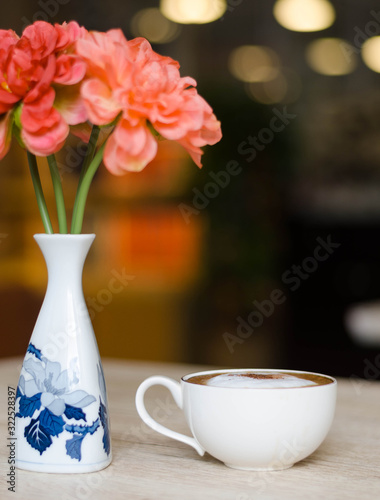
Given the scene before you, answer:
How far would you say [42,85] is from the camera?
2.32 feet

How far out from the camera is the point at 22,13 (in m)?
4.23

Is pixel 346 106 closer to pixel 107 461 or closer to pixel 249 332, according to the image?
pixel 249 332

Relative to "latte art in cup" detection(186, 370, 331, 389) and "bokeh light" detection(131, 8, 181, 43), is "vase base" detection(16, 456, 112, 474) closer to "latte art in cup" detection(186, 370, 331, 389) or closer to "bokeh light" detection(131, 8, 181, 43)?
"latte art in cup" detection(186, 370, 331, 389)

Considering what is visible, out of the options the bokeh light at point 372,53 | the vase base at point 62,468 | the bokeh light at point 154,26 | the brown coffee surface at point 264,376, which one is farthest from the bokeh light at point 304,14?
the vase base at point 62,468

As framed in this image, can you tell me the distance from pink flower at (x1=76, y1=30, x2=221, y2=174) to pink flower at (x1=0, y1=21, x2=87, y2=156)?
0.07 ft

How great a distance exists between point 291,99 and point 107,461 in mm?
3494

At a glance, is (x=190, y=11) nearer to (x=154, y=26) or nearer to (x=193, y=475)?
(x=154, y=26)

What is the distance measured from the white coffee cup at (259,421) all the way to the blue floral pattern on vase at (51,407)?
110mm

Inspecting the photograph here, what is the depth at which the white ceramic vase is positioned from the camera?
75cm

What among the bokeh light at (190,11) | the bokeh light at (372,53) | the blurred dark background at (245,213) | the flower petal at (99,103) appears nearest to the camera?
the flower petal at (99,103)

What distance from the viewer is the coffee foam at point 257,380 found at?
2.44 feet

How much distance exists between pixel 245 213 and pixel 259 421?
3.24 m

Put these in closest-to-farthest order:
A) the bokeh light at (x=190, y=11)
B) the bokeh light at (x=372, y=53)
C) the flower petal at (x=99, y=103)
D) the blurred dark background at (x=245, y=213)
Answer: the flower petal at (x=99, y=103), the blurred dark background at (x=245, y=213), the bokeh light at (x=372, y=53), the bokeh light at (x=190, y=11)

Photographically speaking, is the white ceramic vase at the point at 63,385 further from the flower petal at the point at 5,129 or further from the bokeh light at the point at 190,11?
the bokeh light at the point at 190,11
